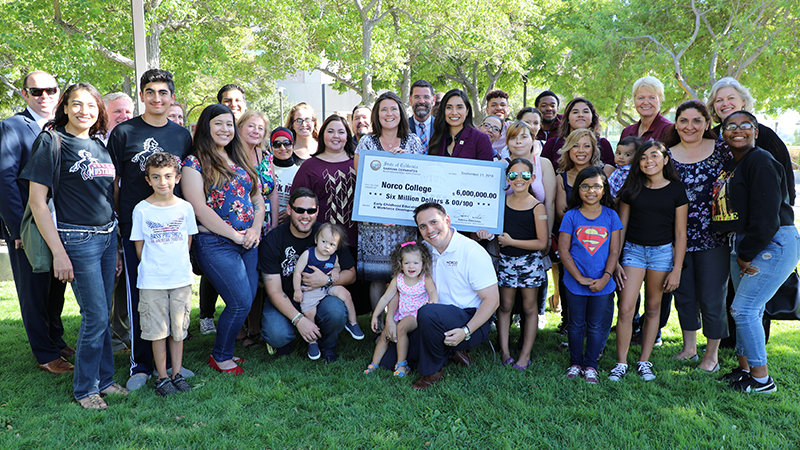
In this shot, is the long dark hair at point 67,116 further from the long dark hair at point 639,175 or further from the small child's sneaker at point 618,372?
the small child's sneaker at point 618,372

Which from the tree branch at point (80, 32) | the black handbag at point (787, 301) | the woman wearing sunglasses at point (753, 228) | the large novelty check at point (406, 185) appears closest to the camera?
the woman wearing sunglasses at point (753, 228)

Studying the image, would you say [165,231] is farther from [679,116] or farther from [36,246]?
[679,116]

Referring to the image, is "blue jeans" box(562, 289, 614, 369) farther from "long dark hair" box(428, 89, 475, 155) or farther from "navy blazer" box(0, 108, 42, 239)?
"navy blazer" box(0, 108, 42, 239)

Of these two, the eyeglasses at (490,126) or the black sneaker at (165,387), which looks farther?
the eyeglasses at (490,126)

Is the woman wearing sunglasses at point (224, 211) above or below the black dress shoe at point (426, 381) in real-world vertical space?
above

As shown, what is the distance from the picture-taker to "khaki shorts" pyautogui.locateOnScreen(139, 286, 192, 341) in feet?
13.6

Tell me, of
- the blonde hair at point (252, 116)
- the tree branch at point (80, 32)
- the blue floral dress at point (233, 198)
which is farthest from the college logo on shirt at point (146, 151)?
the tree branch at point (80, 32)

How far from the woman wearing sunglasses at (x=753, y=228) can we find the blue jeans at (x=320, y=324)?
3.50 m

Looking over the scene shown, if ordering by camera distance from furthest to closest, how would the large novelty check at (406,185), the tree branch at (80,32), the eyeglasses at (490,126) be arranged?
the tree branch at (80,32) → the eyeglasses at (490,126) → the large novelty check at (406,185)

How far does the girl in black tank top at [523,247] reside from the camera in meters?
4.80

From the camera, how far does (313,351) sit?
500cm

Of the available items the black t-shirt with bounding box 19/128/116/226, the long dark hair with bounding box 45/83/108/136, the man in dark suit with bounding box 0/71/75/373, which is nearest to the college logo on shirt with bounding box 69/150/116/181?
the black t-shirt with bounding box 19/128/116/226

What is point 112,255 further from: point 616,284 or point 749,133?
point 749,133

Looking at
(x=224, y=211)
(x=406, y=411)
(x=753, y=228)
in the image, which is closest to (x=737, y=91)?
(x=753, y=228)
